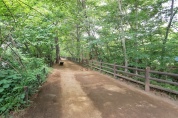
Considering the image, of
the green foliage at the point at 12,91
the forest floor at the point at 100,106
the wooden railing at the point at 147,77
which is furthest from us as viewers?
the wooden railing at the point at 147,77

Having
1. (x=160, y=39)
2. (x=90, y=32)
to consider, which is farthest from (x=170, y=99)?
(x=90, y=32)

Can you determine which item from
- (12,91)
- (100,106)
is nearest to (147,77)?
(100,106)

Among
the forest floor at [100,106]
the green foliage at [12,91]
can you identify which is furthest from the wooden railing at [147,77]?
the green foliage at [12,91]

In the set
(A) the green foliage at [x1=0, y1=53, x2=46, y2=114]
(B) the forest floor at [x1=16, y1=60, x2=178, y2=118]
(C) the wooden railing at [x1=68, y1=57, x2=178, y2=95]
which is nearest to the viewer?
(B) the forest floor at [x1=16, y1=60, x2=178, y2=118]

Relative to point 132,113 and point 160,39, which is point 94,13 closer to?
point 160,39

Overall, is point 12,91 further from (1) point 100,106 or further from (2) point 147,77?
(2) point 147,77

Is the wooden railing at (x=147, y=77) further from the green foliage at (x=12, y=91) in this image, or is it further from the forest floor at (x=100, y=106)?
the green foliage at (x=12, y=91)

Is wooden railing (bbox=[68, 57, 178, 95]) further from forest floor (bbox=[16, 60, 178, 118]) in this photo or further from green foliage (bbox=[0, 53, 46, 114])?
green foliage (bbox=[0, 53, 46, 114])

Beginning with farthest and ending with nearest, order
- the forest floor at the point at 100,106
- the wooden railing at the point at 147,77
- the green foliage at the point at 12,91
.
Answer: the wooden railing at the point at 147,77
the green foliage at the point at 12,91
the forest floor at the point at 100,106

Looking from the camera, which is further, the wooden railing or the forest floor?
the wooden railing

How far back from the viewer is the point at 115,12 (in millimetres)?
9703

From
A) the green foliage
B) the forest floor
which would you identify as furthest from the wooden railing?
the green foliage

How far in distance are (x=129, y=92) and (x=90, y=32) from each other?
9004mm

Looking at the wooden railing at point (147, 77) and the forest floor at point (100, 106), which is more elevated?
the wooden railing at point (147, 77)
